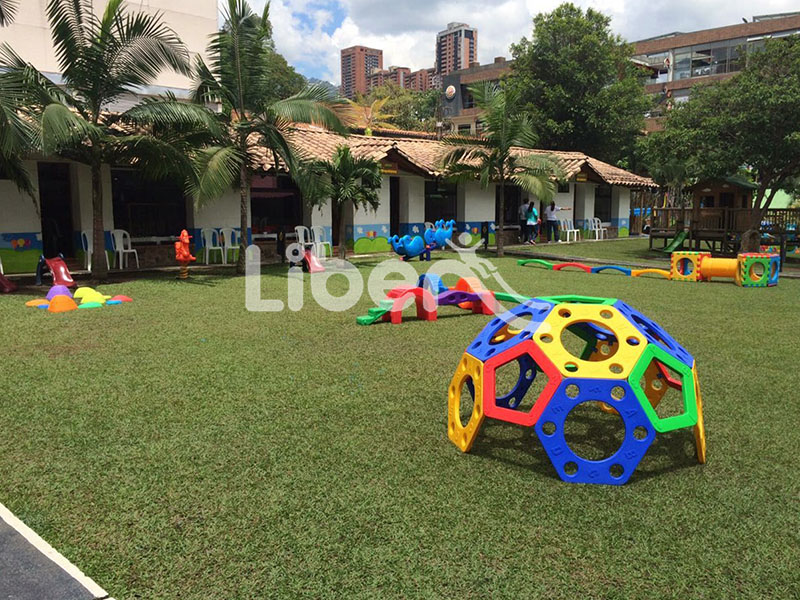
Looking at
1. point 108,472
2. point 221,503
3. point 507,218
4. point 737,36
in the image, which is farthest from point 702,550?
point 737,36

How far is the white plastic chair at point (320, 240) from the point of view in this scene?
18109 mm

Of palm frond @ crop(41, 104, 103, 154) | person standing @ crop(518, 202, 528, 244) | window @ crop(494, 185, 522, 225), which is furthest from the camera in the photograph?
window @ crop(494, 185, 522, 225)

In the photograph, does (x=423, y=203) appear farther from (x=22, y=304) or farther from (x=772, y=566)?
(x=772, y=566)

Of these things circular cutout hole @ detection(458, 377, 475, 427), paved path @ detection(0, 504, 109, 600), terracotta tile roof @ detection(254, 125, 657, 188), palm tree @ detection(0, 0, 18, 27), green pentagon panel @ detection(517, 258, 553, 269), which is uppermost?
palm tree @ detection(0, 0, 18, 27)

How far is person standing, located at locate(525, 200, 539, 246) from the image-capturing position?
2416 cm

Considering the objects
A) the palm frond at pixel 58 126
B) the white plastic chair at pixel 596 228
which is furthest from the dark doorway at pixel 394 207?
the palm frond at pixel 58 126

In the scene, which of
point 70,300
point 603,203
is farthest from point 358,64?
point 70,300

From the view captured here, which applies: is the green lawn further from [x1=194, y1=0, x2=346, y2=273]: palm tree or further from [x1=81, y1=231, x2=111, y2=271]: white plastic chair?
[x1=81, y1=231, x2=111, y2=271]: white plastic chair

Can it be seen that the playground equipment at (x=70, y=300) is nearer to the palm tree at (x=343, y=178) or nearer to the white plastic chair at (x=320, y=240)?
the palm tree at (x=343, y=178)

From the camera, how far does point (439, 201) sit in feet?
75.3

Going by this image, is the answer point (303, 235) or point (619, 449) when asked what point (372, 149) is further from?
point (619, 449)

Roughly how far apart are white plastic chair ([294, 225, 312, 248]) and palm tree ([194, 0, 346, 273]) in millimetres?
3735

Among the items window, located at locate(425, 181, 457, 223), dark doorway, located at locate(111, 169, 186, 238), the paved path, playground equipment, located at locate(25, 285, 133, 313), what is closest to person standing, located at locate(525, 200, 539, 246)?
window, located at locate(425, 181, 457, 223)

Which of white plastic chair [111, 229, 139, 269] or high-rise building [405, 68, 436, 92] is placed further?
high-rise building [405, 68, 436, 92]
